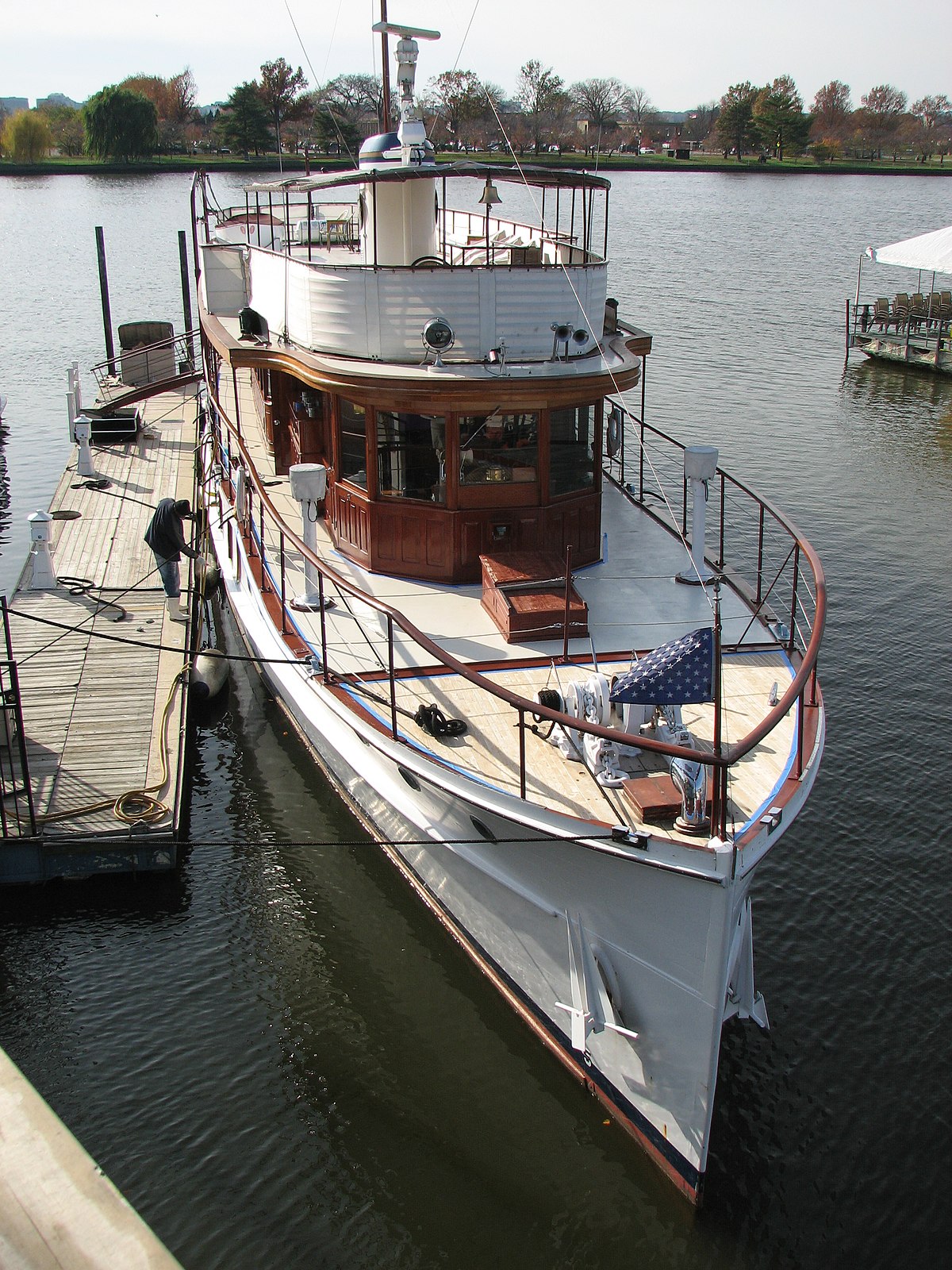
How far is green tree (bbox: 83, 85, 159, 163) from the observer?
4124 inches

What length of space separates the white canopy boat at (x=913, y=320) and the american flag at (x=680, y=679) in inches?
1297

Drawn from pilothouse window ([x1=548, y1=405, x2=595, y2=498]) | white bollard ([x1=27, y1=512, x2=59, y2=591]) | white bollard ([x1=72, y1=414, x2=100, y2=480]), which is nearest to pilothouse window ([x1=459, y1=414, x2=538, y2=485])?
pilothouse window ([x1=548, y1=405, x2=595, y2=498])

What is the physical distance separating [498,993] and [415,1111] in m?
1.50

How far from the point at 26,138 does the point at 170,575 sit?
112611 millimetres

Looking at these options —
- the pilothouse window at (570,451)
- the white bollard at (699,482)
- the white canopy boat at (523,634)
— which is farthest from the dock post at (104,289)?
the white bollard at (699,482)

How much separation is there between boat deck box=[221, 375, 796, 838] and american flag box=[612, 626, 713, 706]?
0.93 m

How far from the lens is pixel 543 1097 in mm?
9672

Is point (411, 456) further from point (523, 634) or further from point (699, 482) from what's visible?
point (699, 482)

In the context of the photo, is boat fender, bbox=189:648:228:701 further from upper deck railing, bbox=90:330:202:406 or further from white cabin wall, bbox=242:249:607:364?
upper deck railing, bbox=90:330:202:406

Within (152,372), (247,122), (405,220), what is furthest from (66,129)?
(405,220)

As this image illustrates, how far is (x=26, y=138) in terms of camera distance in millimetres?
110938

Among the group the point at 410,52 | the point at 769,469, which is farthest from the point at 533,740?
the point at 769,469

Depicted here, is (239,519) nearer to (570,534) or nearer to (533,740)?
(570,534)

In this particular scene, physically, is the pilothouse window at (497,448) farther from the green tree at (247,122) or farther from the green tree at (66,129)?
the green tree at (66,129)
